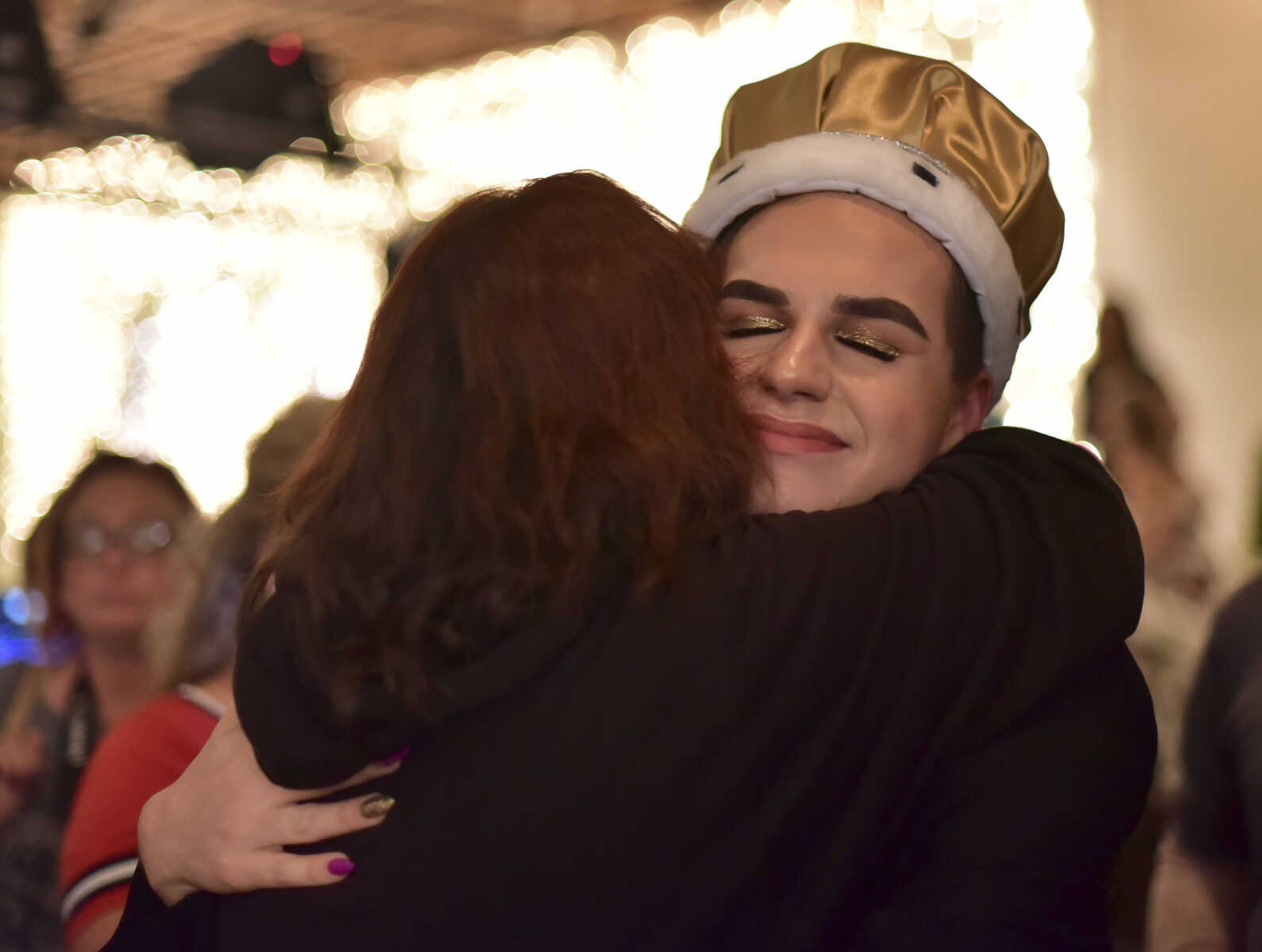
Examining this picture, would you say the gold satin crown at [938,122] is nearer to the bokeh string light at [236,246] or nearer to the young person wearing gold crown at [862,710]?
the young person wearing gold crown at [862,710]

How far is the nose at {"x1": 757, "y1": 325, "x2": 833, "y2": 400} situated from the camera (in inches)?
54.5

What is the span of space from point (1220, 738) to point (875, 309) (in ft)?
2.05

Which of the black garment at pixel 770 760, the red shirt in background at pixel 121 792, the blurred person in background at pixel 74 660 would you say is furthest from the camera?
the blurred person in background at pixel 74 660

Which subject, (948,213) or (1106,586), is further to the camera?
(948,213)

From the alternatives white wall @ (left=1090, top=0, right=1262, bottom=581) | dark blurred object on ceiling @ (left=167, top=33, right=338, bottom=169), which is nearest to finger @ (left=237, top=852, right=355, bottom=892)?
white wall @ (left=1090, top=0, right=1262, bottom=581)

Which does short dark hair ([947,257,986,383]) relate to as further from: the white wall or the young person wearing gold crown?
the white wall

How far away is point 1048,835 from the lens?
1.17 meters

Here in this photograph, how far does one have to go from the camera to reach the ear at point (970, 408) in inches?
60.9

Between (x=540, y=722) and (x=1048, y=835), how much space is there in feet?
1.44

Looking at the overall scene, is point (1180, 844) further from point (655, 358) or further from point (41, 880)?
point (41, 880)

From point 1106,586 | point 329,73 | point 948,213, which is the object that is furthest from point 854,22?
point 1106,586

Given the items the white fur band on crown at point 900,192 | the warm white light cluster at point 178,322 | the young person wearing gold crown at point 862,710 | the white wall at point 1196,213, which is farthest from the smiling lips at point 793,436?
the warm white light cluster at point 178,322

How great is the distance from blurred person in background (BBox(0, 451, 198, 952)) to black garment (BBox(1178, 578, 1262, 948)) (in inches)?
56.5

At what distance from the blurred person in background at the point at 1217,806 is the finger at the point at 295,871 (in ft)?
3.12
